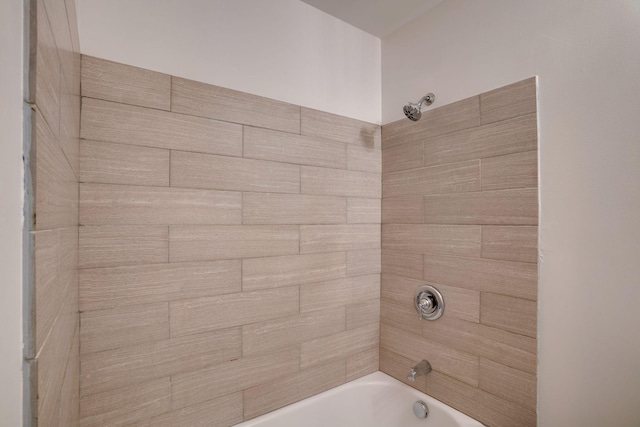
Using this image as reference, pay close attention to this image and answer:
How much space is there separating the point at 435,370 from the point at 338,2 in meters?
1.92

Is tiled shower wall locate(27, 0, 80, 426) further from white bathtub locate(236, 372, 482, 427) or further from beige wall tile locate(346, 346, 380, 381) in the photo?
beige wall tile locate(346, 346, 380, 381)

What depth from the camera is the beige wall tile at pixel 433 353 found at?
4.97 feet

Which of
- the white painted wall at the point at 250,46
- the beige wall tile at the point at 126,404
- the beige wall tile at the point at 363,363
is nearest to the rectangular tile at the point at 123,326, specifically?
the beige wall tile at the point at 126,404

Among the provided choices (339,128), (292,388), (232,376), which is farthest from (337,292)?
(339,128)

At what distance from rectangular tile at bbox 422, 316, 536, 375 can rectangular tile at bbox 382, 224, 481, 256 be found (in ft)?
1.10

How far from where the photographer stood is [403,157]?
1823 millimetres

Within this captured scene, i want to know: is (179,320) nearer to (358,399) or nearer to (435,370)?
(358,399)

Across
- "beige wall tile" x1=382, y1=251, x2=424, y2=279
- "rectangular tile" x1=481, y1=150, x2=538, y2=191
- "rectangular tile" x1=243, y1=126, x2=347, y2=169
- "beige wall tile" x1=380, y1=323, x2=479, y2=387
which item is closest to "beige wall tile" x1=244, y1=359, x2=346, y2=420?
"beige wall tile" x1=380, y1=323, x2=479, y2=387

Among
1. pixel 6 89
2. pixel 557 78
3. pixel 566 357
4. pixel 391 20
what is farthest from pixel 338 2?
pixel 566 357

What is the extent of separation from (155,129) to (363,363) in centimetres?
161

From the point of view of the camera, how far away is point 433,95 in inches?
66.0

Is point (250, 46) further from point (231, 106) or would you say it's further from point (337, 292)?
point (337, 292)

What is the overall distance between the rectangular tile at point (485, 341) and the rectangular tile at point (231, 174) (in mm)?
991

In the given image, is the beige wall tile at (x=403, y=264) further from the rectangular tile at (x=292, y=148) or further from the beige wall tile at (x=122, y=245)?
the beige wall tile at (x=122, y=245)
